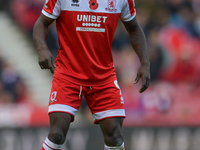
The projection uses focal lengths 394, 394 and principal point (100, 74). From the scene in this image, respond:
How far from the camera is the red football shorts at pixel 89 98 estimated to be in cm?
400

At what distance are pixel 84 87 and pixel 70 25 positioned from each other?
66 cm

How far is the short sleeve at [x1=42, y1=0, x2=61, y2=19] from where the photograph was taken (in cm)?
401

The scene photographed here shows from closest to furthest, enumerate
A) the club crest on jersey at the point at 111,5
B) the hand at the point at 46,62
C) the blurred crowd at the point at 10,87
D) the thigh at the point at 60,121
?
the hand at the point at 46,62
the thigh at the point at 60,121
the club crest on jersey at the point at 111,5
the blurred crowd at the point at 10,87

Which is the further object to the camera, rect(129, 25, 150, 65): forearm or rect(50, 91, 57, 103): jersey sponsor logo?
rect(129, 25, 150, 65): forearm

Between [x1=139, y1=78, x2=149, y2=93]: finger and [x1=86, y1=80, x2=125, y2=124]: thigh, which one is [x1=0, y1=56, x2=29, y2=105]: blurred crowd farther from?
[x1=139, y1=78, x2=149, y2=93]: finger

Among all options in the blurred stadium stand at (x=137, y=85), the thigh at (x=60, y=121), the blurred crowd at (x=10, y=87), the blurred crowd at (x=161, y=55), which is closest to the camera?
the thigh at (x=60, y=121)

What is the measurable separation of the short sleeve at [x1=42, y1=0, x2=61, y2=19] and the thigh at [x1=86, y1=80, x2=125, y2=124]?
0.86 metres

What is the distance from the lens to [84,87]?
4121 mm

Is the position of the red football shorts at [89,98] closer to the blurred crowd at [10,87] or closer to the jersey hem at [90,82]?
the jersey hem at [90,82]

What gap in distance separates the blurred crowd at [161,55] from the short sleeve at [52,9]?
4.37 meters

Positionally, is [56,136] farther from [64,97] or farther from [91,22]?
[91,22]

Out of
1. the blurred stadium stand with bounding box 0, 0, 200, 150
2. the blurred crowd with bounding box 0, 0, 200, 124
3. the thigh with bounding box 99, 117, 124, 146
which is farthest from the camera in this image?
the blurred crowd with bounding box 0, 0, 200, 124

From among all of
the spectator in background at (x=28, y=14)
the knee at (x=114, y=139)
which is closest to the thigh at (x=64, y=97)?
the knee at (x=114, y=139)

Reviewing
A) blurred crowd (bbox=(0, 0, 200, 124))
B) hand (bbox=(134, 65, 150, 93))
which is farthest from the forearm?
blurred crowd (bbox=(0, 0, 200, 124))
